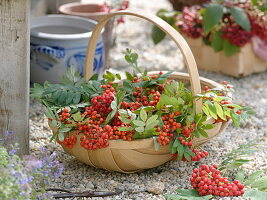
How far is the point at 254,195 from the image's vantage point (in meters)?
1.91

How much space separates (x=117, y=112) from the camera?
209 centimetres

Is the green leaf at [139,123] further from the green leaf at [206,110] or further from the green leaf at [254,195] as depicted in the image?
the green leaf at [254,195]

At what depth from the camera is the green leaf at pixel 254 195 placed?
1888 millimetres

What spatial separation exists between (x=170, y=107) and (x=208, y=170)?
0.91 feet

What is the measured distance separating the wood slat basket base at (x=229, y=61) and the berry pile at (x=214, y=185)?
151 centimetres

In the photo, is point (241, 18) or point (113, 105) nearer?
point (113, 105)

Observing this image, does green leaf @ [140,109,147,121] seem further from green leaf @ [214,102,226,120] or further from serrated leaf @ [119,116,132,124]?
green leaf @ [214,102,226,120]

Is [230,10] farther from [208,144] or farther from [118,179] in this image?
[118,179]

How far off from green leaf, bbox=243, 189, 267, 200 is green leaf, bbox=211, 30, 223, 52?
1.57 meters

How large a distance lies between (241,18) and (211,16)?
0.59 feet

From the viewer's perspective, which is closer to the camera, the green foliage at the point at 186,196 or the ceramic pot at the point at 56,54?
the green foliage at the point at 186,196

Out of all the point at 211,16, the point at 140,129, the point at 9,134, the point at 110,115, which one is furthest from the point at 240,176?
the point at 211,16

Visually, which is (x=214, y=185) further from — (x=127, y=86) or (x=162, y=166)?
(x=127, y=86)

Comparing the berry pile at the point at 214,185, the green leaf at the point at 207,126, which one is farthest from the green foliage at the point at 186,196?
the green leaf at the point at 207,126
